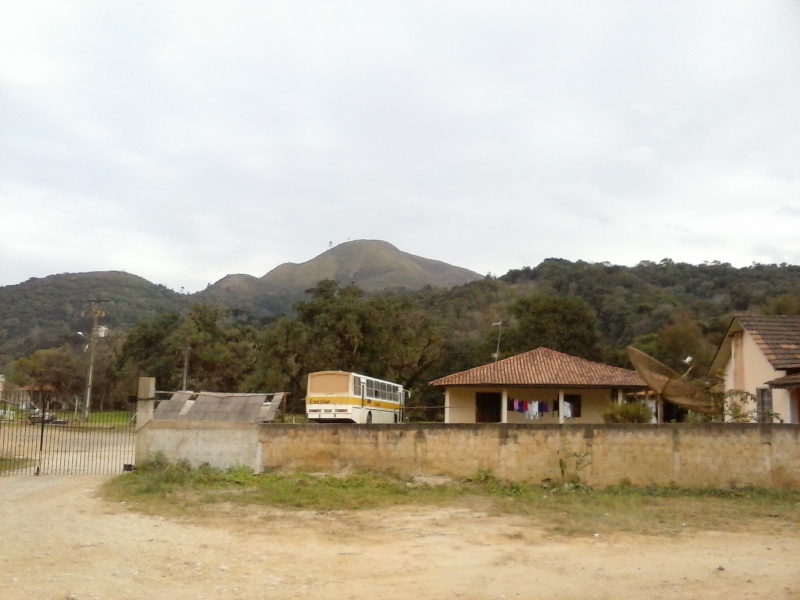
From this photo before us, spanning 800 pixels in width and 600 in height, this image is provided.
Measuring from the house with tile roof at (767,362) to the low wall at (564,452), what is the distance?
13.7 feet

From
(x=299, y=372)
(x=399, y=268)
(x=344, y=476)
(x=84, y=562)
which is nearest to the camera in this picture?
(x=84, y=562)

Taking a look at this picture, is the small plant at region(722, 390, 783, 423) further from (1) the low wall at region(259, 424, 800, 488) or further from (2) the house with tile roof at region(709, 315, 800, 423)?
(1) the low wall at region(259, 424, 800, 488)

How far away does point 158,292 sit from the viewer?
112750 mm

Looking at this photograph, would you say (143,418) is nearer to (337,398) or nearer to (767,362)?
(337,398)

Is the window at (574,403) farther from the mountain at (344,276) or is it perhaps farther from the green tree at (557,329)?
the mountain at (344,276)

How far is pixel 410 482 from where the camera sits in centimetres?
1570

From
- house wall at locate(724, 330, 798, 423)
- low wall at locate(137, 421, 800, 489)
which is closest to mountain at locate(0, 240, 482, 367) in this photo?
house wall at locate(724, 330, 798, 423)

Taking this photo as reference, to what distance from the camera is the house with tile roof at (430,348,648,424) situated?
106 ft

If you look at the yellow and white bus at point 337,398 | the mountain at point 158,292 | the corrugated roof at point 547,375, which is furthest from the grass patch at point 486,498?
the mountain at point 158,292

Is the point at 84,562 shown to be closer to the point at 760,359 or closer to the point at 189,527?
the point at 189,527

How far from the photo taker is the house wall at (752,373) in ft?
66.5

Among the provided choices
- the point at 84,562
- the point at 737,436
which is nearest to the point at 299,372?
the point at 737,436

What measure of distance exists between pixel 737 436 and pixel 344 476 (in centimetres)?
829

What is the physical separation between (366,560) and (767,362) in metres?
16.7
